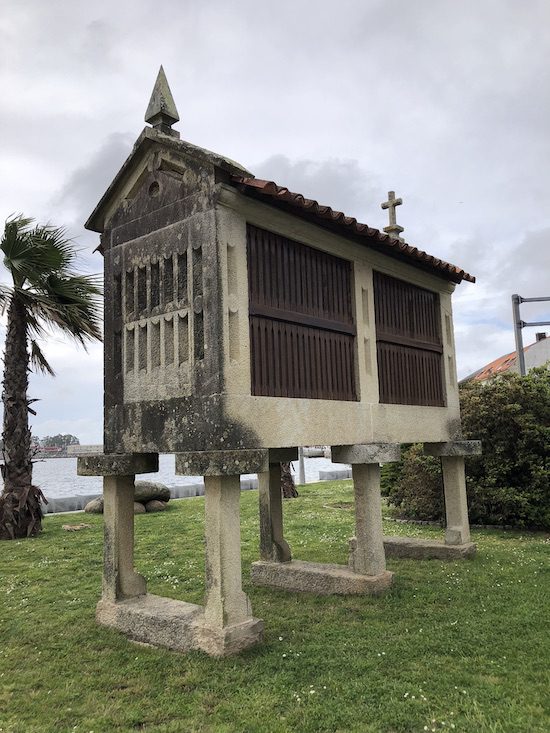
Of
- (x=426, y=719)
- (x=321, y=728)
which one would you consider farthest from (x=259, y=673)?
(x=426, y=719)

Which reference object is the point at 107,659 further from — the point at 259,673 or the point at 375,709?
the point at 375,709

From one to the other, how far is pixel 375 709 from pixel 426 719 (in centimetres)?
40

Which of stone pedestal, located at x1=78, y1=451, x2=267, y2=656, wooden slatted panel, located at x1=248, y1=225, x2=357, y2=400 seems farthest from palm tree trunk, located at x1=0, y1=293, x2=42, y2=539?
wooden slatted panel, located at x1=248, y1=225, x2=357, y2=400

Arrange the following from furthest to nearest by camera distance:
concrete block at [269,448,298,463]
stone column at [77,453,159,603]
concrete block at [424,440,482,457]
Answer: concrete block at [424,440,482,457] < concrete block at [269,448,298,463] < stone column at [77,453,159,603]

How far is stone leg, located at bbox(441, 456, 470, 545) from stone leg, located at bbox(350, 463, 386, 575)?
241 centimetres

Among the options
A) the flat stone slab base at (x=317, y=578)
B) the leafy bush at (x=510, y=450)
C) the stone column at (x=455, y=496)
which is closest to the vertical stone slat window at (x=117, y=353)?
the flat stone slab base at (x=317, y=578)

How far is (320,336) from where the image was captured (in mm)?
7324

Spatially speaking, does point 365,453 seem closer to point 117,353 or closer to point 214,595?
point 214,595

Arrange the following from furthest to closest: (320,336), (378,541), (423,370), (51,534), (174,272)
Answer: (51,534) < (423,370) < (378,541) < (320,336) < (174,272)

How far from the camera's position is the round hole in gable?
696 cm

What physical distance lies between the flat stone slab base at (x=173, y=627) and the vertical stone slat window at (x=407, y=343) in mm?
3750

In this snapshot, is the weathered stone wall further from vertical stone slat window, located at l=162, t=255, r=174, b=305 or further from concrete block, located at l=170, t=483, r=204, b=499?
concrete block, located at l=170, t=483, r=204, b=499

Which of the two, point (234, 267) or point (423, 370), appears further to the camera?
point (423, 370)

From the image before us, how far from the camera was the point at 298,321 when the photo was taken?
273 inches
